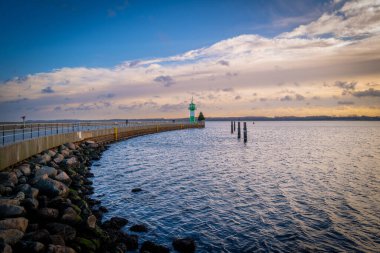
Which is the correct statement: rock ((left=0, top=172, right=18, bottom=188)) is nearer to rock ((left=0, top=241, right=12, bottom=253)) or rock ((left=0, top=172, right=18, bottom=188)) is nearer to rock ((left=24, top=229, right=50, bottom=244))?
rock ((left=24, top=229, right=50, bottom=244))

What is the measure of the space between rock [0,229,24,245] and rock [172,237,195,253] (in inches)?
153

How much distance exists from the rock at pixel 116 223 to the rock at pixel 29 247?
10.8 feet

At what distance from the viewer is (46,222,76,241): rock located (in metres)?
7.20

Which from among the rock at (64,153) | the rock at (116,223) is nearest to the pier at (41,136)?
the rock at (64,153)

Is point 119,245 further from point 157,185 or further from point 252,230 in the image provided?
point 157,185

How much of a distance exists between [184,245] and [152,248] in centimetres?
90

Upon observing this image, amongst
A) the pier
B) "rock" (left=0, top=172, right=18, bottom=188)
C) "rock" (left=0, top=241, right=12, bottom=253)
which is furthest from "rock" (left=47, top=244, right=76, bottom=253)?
the pier

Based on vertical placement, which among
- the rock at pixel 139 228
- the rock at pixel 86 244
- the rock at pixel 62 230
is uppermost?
the rock at pixel 62 230

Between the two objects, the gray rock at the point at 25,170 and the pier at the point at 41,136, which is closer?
the gray rock at the point at 25,170

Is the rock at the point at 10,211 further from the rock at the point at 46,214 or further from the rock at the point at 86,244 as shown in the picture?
the rock at the point at 86,244

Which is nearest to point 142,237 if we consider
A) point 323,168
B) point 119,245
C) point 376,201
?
point 119,245

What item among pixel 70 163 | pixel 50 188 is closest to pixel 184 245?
pixel 50 188

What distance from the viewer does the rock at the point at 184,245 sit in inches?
321

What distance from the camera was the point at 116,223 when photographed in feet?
31.9
